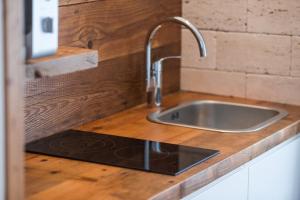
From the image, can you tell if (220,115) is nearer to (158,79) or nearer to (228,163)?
(158,79)

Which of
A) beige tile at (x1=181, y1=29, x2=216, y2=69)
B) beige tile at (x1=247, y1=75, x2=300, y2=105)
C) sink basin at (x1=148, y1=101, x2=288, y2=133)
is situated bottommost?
sink basin at (x1=148, y1=101, x2=288, y2=133)

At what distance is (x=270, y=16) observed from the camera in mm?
3053

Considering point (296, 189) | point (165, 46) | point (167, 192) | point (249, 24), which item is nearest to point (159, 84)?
point (165, 46)

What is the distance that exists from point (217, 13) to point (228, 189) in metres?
1.08

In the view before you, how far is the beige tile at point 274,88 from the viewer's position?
10.0ft

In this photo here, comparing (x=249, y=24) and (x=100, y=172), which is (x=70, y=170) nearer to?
(x=100, y=172)

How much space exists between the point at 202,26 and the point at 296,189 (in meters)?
0.83

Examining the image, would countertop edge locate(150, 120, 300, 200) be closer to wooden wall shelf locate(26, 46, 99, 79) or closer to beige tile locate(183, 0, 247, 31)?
wooden wall shelf locate(26, 46, 99, 79)

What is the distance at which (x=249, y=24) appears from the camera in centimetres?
311

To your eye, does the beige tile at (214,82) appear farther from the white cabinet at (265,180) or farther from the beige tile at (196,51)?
the white cabinet at (265,180)

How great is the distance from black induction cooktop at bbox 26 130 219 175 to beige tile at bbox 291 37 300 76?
0.86 m

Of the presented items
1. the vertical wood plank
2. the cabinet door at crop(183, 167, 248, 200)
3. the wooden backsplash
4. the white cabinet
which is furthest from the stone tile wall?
the vertical wood plank

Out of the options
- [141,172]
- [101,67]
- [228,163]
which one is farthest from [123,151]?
[101,67]

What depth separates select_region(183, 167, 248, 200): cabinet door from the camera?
7.09 ft
